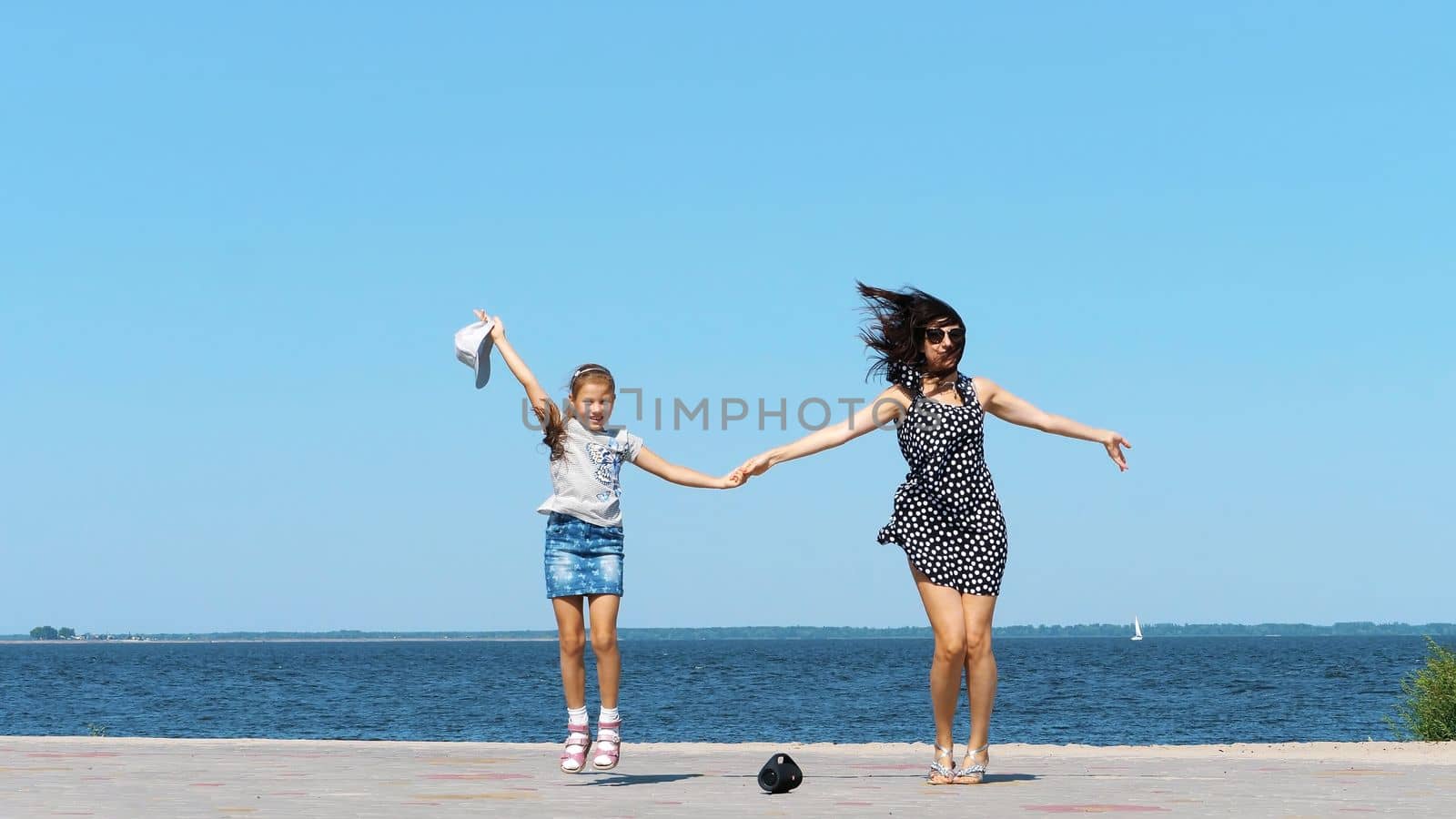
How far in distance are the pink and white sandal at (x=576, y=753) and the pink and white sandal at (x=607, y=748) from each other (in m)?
0.07

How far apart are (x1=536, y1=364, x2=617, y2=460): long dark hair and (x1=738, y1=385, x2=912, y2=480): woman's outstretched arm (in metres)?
0.82

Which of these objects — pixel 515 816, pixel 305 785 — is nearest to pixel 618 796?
pixel 515 816

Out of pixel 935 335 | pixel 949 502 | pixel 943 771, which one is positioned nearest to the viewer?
pixel 943 771

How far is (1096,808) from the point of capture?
6199 millimetres

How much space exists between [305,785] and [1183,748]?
708 cm

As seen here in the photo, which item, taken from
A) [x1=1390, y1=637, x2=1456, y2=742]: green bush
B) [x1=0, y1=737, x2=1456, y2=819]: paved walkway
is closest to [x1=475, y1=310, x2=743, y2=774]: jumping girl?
[x1=0, y1=737, x2=1456, y2=819]: paved walkway

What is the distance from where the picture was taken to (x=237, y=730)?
50.5 m

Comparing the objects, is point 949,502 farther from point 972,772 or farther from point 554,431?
point 554,431

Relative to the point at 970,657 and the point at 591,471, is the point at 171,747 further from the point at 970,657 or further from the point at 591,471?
the point at 970,657

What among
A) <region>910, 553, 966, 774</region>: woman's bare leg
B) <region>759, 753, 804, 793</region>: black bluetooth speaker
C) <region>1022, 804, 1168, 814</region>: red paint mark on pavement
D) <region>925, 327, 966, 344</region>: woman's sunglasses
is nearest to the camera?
<region>1022, 804, 1168, 814</region>: red paint mark on pavement

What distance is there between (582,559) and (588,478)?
0.39 meters

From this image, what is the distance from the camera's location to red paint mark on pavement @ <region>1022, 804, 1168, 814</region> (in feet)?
19.9

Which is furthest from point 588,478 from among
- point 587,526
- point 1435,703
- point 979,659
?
point 1435,703

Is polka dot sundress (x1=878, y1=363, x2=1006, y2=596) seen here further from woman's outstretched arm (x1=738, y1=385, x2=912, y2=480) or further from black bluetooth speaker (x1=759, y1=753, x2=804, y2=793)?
black bluetooth speaker (x1=759, y1=753, x2=804, y2=793)
